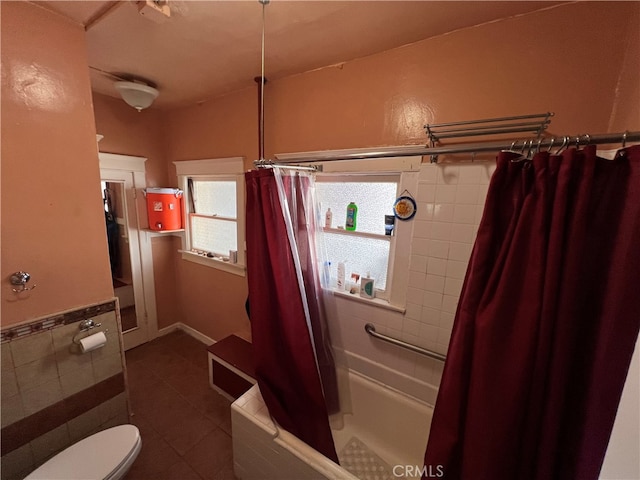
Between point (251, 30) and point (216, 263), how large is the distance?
1916 mm

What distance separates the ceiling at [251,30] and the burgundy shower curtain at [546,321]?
888 millimetres

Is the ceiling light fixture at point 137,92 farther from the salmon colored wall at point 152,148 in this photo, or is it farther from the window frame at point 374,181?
the window frame at point 374,181

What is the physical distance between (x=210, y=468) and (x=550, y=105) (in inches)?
107

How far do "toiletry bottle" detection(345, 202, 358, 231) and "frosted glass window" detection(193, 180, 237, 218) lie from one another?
1221 millimetres

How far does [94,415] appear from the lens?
151cm

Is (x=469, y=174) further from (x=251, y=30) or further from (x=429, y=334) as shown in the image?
(x=251, y=30)

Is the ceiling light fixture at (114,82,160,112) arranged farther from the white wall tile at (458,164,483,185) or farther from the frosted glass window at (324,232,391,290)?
the white wall tile at (458,164,483,185)

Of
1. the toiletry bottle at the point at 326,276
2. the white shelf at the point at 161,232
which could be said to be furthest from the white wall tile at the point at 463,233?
the white shelf at the point at 161,232

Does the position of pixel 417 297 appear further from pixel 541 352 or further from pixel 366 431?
pixel 366 431

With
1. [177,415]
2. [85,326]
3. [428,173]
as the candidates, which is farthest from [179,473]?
[428,173]

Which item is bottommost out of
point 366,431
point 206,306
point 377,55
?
point 366,431

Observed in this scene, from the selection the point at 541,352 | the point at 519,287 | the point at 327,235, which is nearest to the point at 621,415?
the point at 541,352

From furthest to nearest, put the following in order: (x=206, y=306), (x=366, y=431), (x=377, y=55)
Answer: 1. (x=206, y=306)
2. (x=366, y=431)
3. (x=377, y=55)

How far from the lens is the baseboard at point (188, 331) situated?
110 inches
